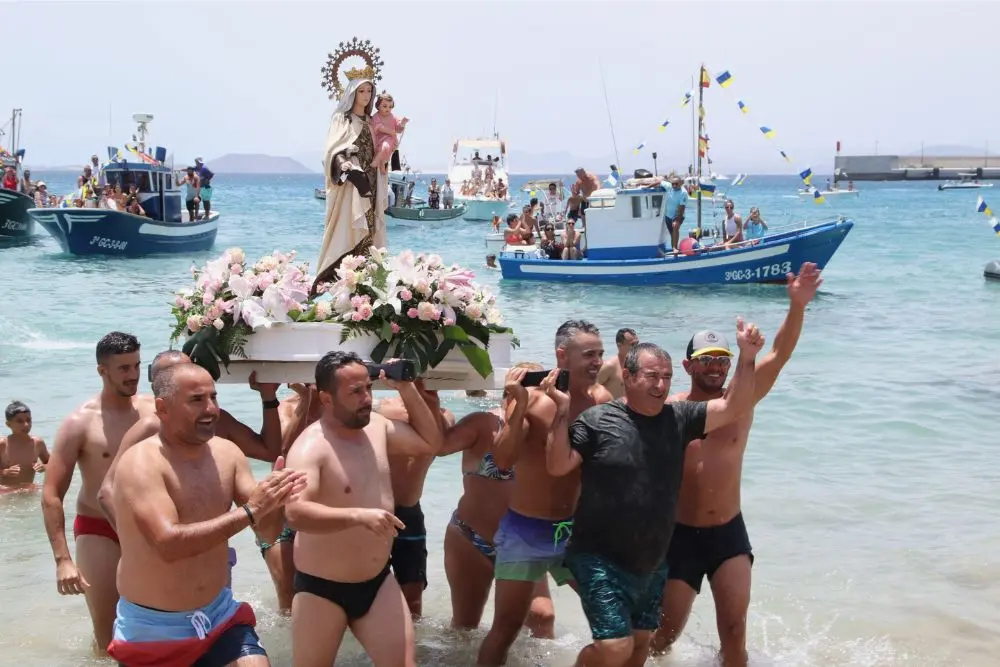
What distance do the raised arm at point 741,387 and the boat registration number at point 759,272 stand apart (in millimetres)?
22254

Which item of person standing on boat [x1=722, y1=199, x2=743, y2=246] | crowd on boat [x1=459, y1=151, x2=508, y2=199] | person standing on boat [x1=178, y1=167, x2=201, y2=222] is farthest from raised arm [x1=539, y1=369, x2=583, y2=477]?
crowd on boat [x1=459, y1=151, x2=508, y2=199]

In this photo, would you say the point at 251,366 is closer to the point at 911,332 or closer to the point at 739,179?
the point at 911,332

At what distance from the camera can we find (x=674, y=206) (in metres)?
28.1

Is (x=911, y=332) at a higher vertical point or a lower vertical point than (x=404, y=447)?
lower

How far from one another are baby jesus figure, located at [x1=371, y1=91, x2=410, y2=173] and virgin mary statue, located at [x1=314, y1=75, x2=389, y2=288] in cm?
4

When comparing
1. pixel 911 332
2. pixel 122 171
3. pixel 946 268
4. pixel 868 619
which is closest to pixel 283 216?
pixel 122 171

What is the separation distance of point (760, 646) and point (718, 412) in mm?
2362

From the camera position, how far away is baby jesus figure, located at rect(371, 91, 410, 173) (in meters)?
6.99

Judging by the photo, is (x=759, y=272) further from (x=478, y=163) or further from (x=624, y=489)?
(x=478, y=163)

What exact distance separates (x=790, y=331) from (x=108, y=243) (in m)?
30.7

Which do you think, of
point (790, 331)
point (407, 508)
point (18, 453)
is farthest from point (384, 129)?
point (18, 453)

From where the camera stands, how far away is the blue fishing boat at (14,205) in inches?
1593

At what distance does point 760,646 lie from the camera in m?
7.27

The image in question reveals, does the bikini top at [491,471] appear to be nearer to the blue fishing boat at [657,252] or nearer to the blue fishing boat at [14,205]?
the blue fishing boat at [657,252]
